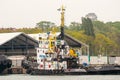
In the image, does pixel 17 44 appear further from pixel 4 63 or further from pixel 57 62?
pixel 57 62

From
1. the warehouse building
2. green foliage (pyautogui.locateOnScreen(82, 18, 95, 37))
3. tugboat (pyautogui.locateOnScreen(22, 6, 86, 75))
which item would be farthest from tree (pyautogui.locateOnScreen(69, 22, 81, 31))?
tugboat (pyautogui.locateOnScreen(22, 6, 86, 75))

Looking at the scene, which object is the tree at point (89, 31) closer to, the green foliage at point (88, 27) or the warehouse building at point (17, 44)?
the green foliage at point (88, 27)

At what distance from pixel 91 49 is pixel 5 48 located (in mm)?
40212

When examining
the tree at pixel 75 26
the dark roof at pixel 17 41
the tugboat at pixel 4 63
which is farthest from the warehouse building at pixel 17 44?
the tree at pixel 75 26

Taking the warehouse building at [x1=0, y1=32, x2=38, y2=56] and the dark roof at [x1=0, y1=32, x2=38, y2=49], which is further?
the warehouse building at [x1=0, y1=32, x2=38, y2=56]

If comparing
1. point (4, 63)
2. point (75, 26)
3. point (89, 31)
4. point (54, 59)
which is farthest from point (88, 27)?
point (54, 59)

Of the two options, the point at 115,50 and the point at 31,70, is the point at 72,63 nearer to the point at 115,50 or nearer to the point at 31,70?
the point at 31,70

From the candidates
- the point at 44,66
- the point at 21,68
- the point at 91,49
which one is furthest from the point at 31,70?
the point at 91,49

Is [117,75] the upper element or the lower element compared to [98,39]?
lower

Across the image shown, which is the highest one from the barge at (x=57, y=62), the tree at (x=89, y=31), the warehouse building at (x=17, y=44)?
the tree at (x=89, y=31)

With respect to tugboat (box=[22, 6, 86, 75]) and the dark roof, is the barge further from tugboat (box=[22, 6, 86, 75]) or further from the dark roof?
the dark roof

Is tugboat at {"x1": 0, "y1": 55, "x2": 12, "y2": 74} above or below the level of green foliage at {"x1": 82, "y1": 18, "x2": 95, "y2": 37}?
below

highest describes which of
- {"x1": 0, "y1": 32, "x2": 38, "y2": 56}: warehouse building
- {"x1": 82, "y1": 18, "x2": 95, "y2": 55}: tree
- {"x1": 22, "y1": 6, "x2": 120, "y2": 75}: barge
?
{"x1": 82, "y1": 18, "x2": 95, "y2": 55}: tree

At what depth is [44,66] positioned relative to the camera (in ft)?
280
